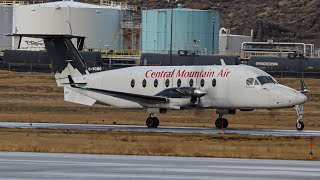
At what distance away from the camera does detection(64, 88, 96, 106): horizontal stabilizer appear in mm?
57562

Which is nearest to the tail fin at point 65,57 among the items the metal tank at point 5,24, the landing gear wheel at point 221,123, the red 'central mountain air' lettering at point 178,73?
the red 'central mountain air' lettering at point 178,73

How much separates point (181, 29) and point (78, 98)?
5334 centimetres

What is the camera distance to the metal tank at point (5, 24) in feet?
403

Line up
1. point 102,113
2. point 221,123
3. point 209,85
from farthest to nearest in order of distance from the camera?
point 102,113 → point 221,123 → point 209,85

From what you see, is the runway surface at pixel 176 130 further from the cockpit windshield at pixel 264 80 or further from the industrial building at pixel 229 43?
the industrial building at pixel 229 43

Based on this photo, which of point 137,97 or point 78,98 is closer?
point 137,97

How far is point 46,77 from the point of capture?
93.9m

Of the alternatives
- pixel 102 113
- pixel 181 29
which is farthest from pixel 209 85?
pixel 181 29

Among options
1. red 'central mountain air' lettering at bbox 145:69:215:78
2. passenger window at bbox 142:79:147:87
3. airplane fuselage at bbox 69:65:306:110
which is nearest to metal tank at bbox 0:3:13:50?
airplane fuselage at bbox 69:65:306:110

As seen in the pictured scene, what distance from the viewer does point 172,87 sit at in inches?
2181

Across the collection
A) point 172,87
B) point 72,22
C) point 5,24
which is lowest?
point 172,87

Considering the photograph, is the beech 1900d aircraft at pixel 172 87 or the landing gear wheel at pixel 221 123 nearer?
the beech 1900d aircraft at pixel 172 87

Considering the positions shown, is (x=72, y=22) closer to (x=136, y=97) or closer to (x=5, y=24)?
(x=5, y=24)

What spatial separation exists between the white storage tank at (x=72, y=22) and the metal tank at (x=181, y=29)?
13.3 feet
